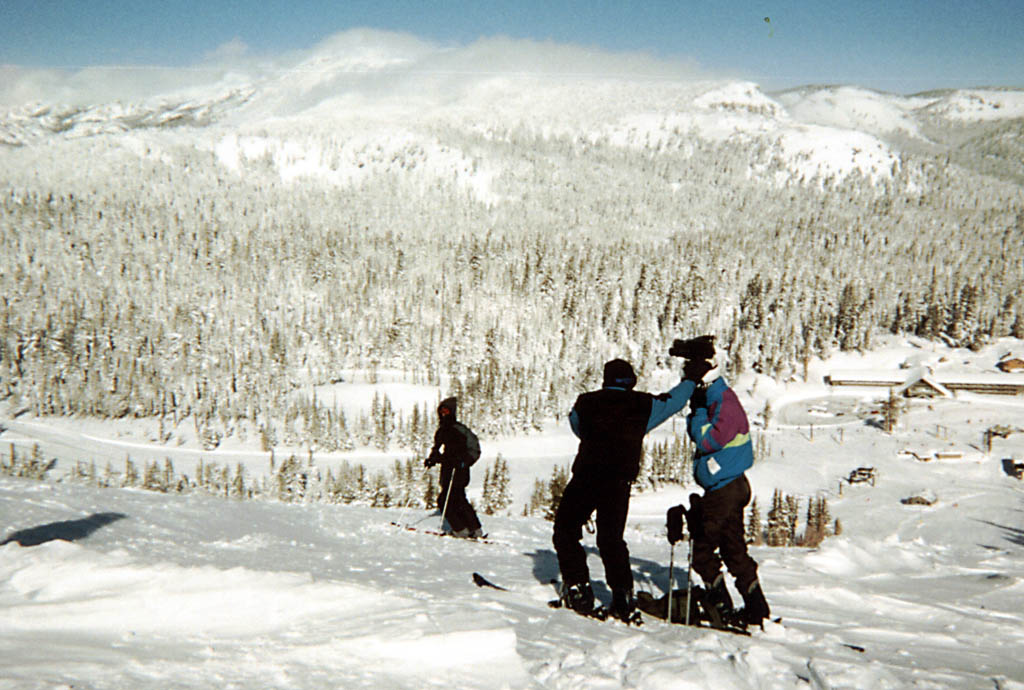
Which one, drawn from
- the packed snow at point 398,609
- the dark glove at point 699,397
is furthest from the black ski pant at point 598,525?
the dark glove at point 699,397

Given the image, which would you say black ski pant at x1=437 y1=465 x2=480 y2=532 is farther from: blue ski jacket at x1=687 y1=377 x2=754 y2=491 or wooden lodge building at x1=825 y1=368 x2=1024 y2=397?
wooden lodge building at x1=825 y1=368 x2=1024 y2=397

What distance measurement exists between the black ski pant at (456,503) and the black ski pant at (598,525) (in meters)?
5.41

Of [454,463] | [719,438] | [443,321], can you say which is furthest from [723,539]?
[443,321]

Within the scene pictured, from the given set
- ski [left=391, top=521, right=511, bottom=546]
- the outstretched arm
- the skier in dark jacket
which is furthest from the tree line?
the outstretched arm

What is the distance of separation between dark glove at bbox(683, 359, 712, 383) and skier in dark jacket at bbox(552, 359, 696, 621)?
0.31ft

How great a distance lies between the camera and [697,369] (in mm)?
6336

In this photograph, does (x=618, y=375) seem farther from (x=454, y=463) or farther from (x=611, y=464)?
(x=454, y=463)

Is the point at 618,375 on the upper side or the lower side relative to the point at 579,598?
upper

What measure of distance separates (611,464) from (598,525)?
693mm

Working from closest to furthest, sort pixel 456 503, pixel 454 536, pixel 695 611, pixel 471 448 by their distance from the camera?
pixel 695 611
pixel 471 448
pixel 454 536
pixel 456 503

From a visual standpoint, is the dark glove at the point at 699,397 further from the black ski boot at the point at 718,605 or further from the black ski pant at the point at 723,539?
the black ski boot at the point at 718,605

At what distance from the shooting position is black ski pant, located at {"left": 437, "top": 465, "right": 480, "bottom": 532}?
1182 cm

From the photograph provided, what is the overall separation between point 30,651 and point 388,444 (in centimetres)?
11680

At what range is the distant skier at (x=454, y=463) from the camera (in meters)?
11.5
